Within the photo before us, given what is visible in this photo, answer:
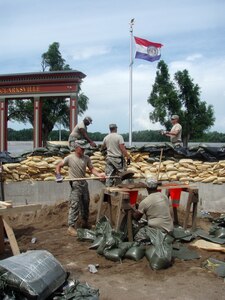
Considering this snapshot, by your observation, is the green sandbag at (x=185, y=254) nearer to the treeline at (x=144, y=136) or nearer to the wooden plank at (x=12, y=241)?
the wooden plank at (x=12, y=241)

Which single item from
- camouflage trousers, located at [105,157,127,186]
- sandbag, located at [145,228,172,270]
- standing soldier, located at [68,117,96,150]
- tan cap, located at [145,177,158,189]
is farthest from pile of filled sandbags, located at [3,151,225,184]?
sandbag, located at [145,228,172,270]

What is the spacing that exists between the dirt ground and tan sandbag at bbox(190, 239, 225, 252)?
0.32 feet

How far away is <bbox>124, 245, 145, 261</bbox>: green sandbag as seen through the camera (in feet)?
19.8

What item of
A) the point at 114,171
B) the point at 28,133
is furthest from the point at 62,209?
the point at 28,133

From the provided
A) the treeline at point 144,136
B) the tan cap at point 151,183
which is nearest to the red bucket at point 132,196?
the tan cap at point 151,183

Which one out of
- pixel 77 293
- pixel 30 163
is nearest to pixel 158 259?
pixel 77 293

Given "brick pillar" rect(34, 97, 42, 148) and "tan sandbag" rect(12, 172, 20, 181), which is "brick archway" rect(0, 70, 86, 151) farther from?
"tan sandbag" rect(12, 172, 20, 181)

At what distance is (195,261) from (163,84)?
60.9 feet

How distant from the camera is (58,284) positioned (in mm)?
4609

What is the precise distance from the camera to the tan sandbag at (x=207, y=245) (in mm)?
6469

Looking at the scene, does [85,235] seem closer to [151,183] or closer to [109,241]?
[109,241]

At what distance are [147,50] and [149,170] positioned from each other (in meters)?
9.28

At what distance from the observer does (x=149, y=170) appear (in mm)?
10641

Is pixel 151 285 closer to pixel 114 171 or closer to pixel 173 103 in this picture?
pixel 114 171
